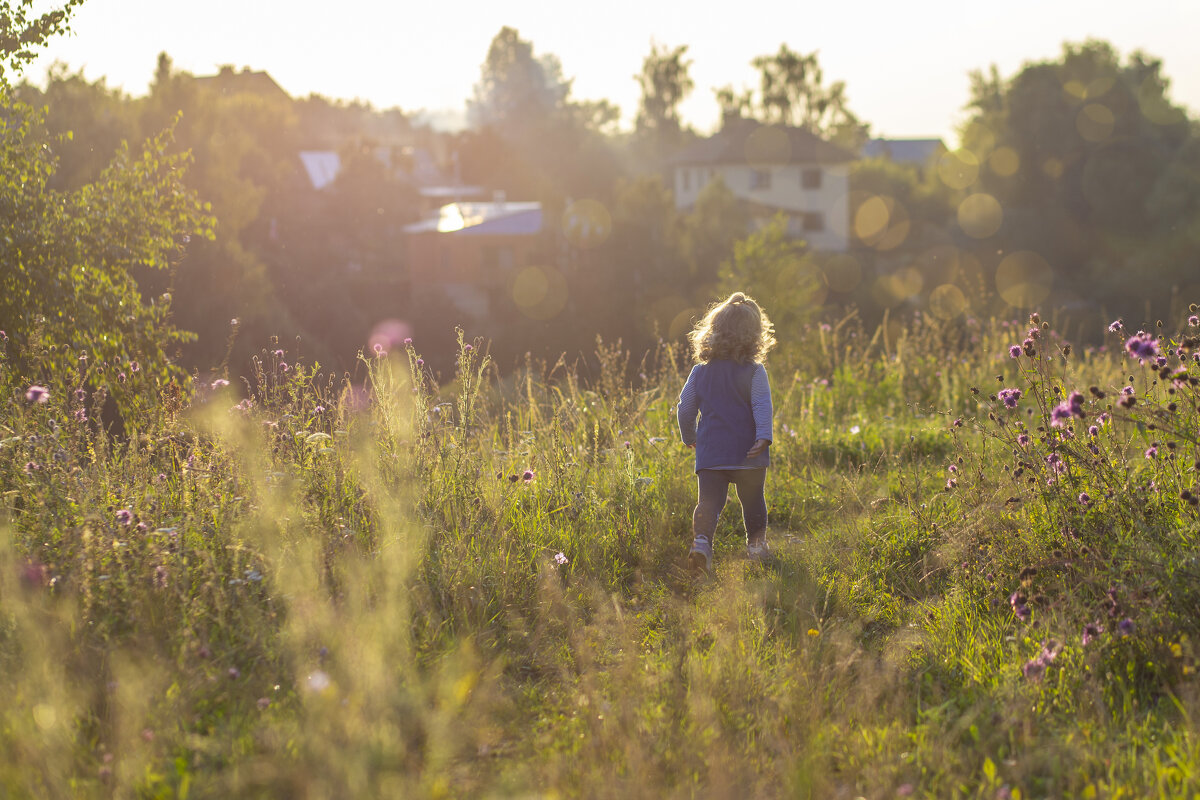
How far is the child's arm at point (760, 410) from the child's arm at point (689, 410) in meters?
0.31

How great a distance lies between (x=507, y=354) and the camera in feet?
74.5

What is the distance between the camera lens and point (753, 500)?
4543mm

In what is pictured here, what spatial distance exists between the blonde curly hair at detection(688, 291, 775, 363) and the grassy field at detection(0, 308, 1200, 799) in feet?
3.34

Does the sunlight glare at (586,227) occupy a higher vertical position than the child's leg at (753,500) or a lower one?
higher

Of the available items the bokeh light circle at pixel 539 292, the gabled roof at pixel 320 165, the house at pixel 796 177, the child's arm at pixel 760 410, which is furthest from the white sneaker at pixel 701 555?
the house at pixel 796 177

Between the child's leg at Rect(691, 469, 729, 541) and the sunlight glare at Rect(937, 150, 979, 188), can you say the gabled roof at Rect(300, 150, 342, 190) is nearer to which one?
the sunlight glare at Rect(937, 150, 979, 188)

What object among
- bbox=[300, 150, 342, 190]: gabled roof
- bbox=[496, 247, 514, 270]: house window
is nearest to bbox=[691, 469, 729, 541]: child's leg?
bbox=[496, 247, 514, 270]: house window

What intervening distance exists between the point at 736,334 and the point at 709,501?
91 centimetres

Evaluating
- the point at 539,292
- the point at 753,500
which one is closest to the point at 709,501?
the point at 753,500

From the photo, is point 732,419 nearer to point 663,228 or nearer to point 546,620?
point 546,620

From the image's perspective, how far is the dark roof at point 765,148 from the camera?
141ft

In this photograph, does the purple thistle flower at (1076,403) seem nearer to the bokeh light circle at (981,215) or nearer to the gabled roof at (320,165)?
the gabled roof at (320,165)

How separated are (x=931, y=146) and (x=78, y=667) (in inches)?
3437

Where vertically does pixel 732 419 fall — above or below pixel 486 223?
below
